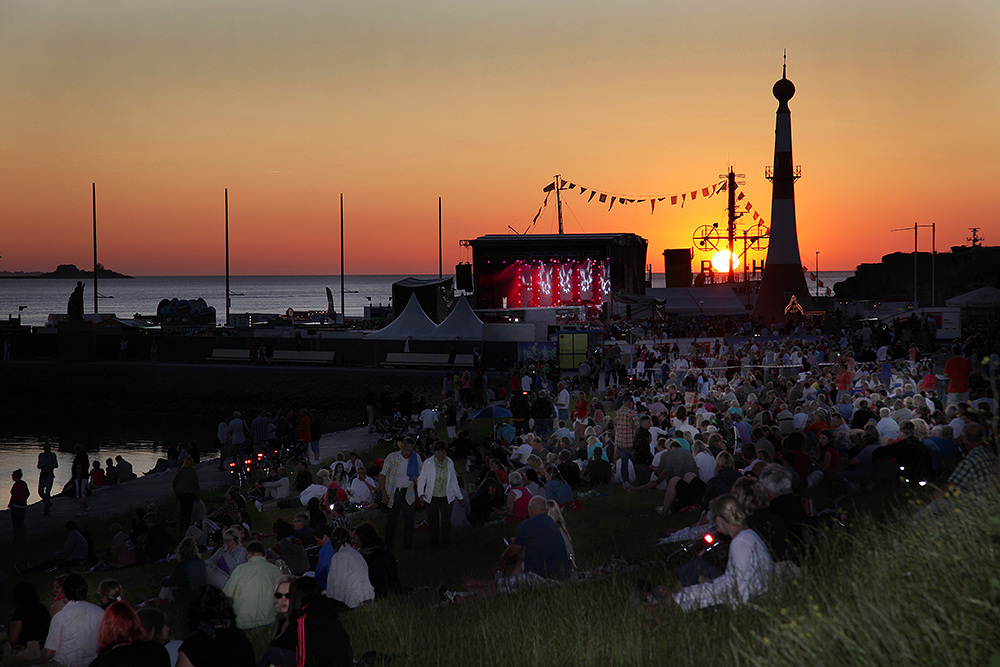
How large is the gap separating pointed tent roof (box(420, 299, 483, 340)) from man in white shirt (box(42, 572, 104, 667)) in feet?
93.7

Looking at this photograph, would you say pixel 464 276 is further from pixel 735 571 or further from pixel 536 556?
pixel 735 571

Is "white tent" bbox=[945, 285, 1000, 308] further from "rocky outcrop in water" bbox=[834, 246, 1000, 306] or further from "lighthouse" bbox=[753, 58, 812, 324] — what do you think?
"rocky outcrop in water" bbox=[834, 246, 1000, 306]

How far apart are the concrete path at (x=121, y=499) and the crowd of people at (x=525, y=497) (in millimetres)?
1138

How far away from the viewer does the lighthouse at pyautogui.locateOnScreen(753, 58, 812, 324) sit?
45.4 m

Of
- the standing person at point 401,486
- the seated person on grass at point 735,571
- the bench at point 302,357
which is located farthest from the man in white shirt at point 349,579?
the bench at point 302,357

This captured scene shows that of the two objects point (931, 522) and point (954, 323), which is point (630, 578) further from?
point (954, 323)

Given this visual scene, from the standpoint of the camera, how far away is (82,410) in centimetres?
3988

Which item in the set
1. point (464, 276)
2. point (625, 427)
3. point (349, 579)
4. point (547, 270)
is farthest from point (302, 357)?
point (349, 579)

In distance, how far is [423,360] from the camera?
3688cm

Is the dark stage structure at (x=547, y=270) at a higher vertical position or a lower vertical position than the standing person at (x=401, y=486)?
higher

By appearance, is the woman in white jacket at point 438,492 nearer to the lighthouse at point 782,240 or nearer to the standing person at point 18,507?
the standing person at point 18,507

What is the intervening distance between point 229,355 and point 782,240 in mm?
28321

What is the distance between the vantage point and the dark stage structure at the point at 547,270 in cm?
5906

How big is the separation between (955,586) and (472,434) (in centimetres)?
1837
